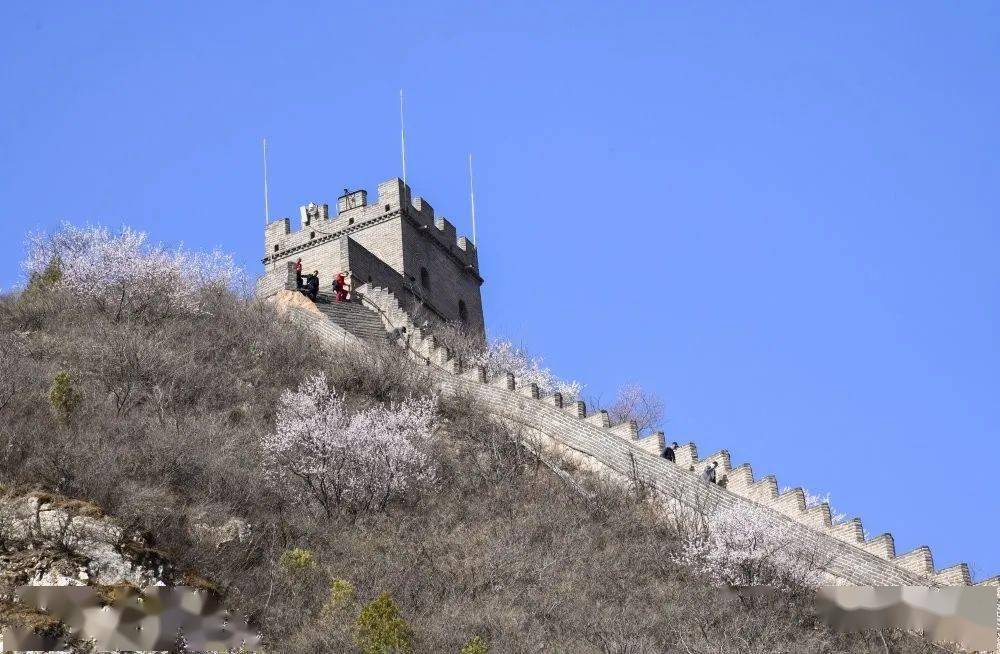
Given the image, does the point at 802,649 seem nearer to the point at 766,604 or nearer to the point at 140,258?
the point at 766,604

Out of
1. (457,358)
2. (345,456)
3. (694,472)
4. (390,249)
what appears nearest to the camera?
(345,456)

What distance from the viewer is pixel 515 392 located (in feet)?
146

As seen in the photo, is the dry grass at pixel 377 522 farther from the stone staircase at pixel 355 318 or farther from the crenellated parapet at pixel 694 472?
the stone staircase at pixel 355 318

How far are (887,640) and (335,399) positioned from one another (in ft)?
45.8

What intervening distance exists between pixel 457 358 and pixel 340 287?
710cm

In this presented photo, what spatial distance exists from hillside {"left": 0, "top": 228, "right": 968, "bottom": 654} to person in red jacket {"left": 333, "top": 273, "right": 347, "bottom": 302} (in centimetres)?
621

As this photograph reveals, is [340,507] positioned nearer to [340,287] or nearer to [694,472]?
[694,472]

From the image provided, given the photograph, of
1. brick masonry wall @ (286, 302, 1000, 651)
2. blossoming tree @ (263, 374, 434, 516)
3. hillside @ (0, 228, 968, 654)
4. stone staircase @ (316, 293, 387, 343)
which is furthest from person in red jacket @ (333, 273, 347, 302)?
blossoming tree @ (263, 374, 434, 516)

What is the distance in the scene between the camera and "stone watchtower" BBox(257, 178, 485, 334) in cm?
5762

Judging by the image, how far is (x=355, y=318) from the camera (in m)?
51.9

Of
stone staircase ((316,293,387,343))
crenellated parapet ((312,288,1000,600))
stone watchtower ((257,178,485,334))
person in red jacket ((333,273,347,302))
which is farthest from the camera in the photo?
stone watchtower ((257,178,485,334))

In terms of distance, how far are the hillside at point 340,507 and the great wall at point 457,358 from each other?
0.76 metres

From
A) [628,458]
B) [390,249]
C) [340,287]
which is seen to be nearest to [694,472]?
[628,458]

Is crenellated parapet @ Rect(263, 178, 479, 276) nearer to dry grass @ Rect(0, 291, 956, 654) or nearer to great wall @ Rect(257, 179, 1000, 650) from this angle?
great wall @ Rect(257, 179, 1000, 650)
